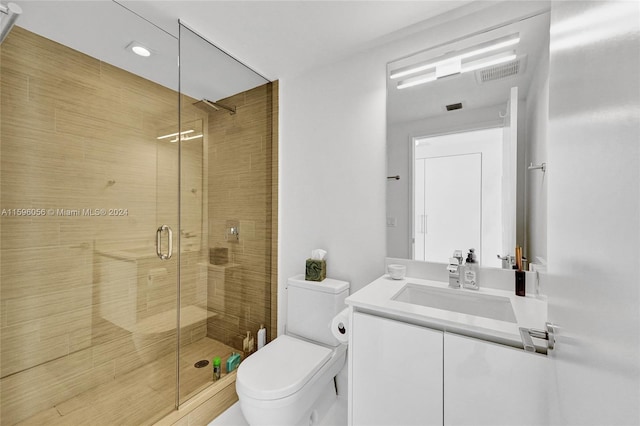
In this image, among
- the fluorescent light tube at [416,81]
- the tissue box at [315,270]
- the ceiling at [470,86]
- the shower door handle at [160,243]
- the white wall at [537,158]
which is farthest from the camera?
the shower door handle at [160,243]

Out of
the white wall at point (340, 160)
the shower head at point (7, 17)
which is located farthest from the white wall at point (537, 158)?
the shower head at point (7, 17)

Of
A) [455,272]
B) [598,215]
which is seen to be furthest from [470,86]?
[598,215]

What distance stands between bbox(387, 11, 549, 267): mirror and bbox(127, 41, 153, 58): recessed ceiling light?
1511 millimetres

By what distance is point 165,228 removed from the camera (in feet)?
6.51

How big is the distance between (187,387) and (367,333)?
3.99 feet

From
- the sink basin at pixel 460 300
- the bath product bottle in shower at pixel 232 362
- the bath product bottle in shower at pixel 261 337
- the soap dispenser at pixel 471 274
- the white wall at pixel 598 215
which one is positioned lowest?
the bath product bottle in shower at pixel 232 362

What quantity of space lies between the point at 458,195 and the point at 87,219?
7.20ft

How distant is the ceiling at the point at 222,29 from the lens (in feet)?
4.59

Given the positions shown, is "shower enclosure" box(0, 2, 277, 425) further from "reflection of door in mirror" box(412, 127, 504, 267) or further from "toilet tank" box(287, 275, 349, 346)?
"reflection of door in mirror" box(412, 127, 504, 267)

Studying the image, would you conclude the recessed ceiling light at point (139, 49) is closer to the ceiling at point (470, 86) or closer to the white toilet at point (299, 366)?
the ceiling at point (470, 86)

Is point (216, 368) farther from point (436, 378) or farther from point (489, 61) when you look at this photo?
point (489, 61)

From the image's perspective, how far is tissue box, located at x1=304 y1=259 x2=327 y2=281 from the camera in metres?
1.84

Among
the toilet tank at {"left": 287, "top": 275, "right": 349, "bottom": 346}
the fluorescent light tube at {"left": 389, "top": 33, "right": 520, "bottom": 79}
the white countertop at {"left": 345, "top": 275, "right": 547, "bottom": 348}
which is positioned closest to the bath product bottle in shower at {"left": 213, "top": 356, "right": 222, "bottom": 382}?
the toilet tank at {"left": 287, "top": 275, "right": 349, "bottom": 346}

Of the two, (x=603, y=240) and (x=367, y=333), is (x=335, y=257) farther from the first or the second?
(x=603, y=240)
